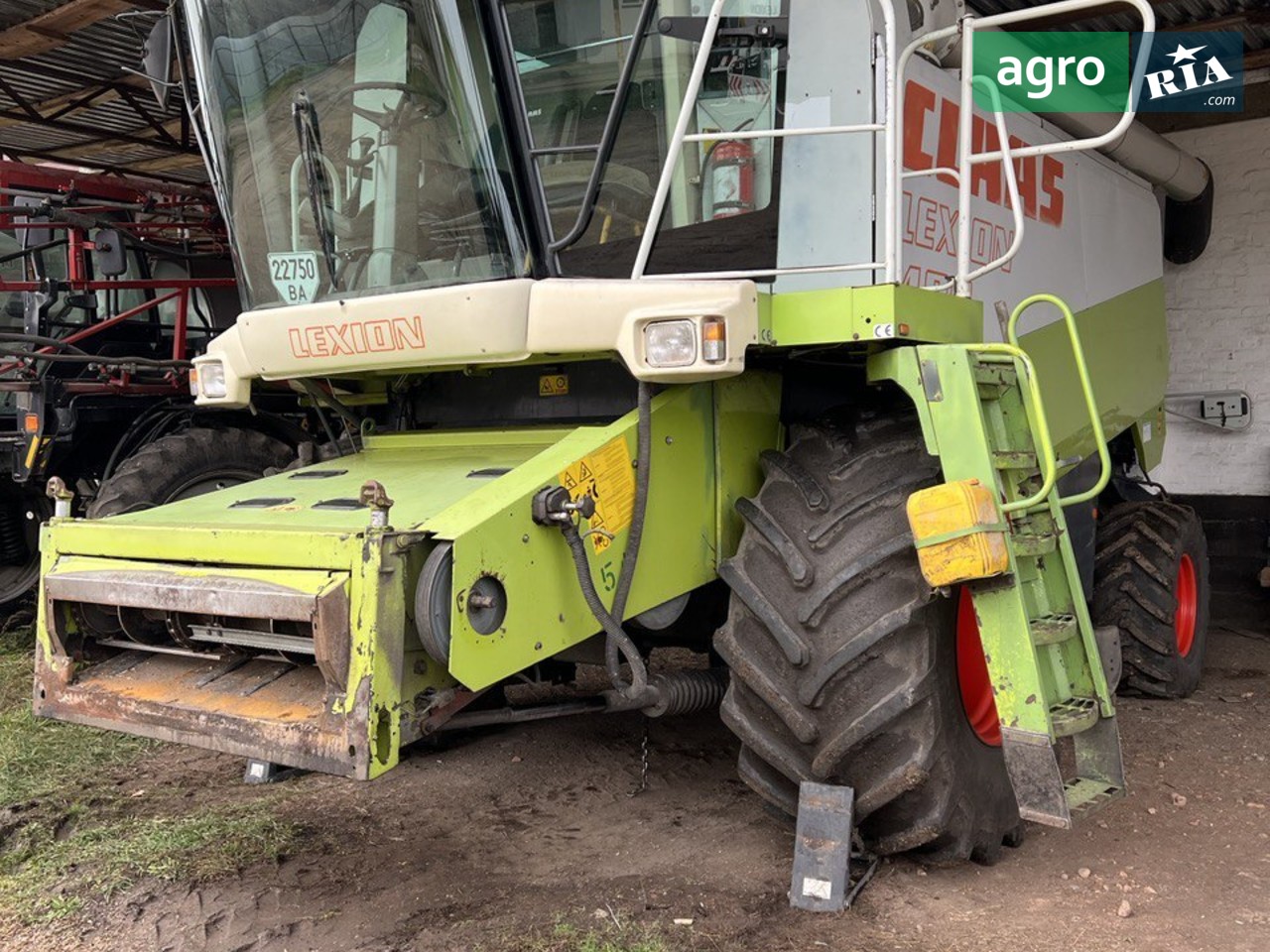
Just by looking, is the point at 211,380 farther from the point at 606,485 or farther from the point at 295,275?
the point at 606,485

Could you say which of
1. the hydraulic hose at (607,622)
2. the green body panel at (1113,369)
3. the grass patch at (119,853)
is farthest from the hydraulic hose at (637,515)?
the green body panel at (1113,369)

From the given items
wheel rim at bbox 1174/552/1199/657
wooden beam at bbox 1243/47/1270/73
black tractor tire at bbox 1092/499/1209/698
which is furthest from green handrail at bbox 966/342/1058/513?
wooden beam at bbox 1243/47/1270/73

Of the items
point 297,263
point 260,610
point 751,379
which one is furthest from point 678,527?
point 297,263

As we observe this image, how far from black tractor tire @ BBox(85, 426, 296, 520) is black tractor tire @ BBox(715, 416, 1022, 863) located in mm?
3172

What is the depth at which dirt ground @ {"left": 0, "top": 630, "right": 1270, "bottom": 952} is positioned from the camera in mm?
2781

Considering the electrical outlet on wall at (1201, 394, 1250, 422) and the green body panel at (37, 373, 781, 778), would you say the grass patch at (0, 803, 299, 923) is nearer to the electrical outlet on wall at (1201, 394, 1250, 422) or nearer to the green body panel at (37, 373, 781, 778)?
the green body panel at (37, 373, 781, 778)

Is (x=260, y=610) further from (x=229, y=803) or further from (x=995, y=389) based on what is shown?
(x=995, y=389)

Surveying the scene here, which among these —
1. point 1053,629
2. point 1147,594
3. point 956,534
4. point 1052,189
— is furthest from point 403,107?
point 1147,594

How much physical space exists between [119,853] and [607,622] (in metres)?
1.72

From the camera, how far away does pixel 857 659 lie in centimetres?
278

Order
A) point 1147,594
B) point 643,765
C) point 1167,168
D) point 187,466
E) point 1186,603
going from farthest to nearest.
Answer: point 1167,168 < point 187,466 < point 1186,603 < point 1147,594 < point 643,765

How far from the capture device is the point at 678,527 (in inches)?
124

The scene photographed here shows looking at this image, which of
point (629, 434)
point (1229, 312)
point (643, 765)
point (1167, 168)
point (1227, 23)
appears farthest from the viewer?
point (1229, 312)

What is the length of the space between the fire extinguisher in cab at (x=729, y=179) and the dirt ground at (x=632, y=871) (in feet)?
6.01
